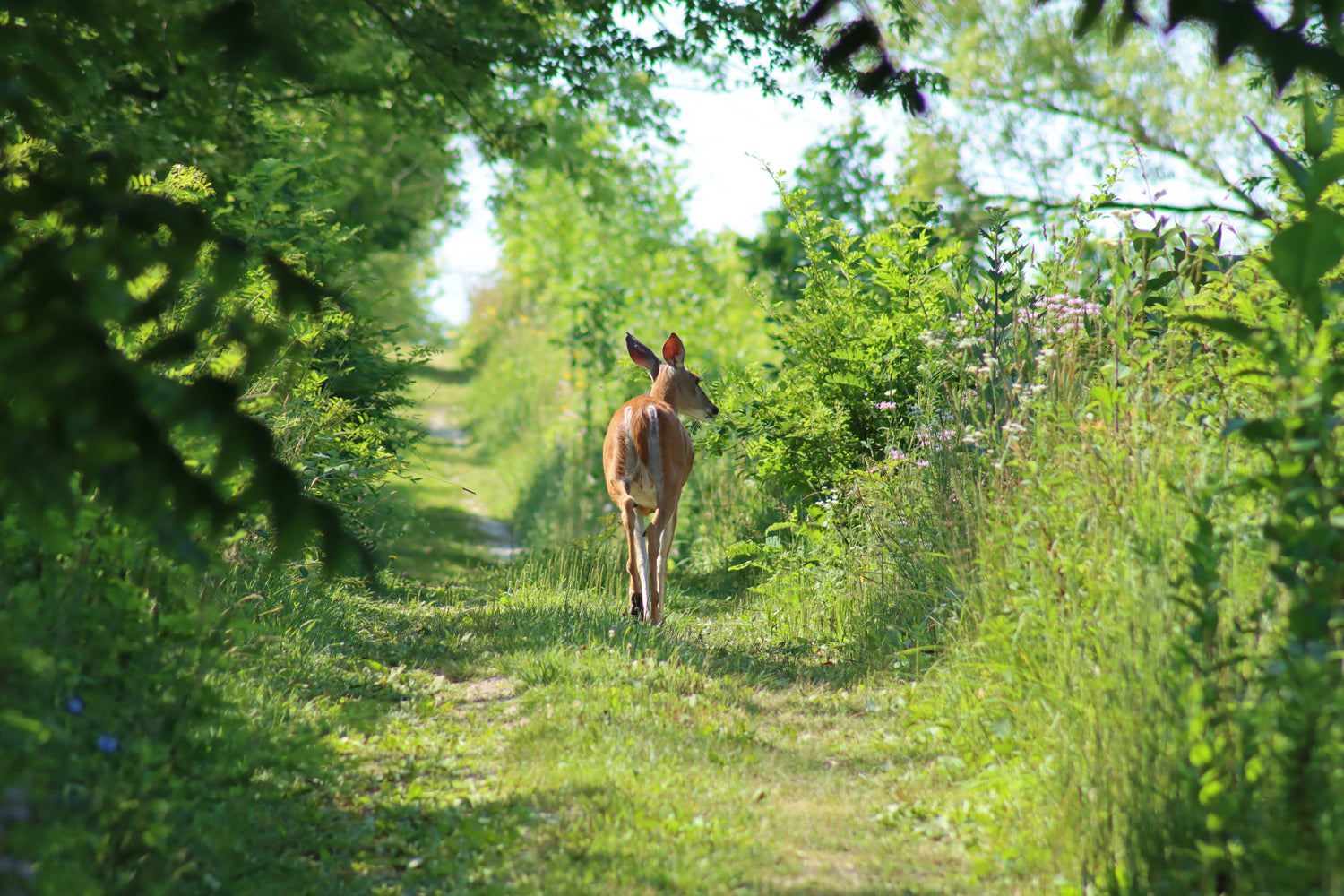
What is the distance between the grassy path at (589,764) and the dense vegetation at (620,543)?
0.09 feet

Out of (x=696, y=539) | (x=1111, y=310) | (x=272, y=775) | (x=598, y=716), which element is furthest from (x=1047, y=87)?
(x=272, y=775)

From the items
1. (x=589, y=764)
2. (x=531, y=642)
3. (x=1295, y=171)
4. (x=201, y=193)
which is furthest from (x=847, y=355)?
(x=1295, y=171)

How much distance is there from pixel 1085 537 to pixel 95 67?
448 cm

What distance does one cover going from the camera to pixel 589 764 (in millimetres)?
4367

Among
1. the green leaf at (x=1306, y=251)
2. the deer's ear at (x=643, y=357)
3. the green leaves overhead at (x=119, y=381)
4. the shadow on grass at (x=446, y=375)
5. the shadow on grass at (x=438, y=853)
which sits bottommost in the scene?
the shadow on grass at (x=438, y=853)

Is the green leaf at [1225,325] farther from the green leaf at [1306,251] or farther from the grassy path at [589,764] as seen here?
the grassy path at [589,764]

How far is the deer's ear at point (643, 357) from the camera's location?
329 inches

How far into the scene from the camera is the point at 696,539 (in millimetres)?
10398

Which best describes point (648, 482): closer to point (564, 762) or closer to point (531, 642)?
point (531, 642)

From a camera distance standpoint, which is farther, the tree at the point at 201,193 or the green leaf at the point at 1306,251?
the green leaf at the point at 1306,251

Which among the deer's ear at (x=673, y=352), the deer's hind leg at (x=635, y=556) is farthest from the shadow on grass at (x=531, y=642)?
the deer's ear at (x=673, y=352)

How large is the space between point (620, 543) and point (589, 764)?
4922mm

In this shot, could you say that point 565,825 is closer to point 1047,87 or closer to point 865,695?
point 865,695

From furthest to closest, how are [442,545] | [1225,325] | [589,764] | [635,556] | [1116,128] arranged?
[1116,128] → [442,545] → [635,556] → [589,764] → [1225,325]
